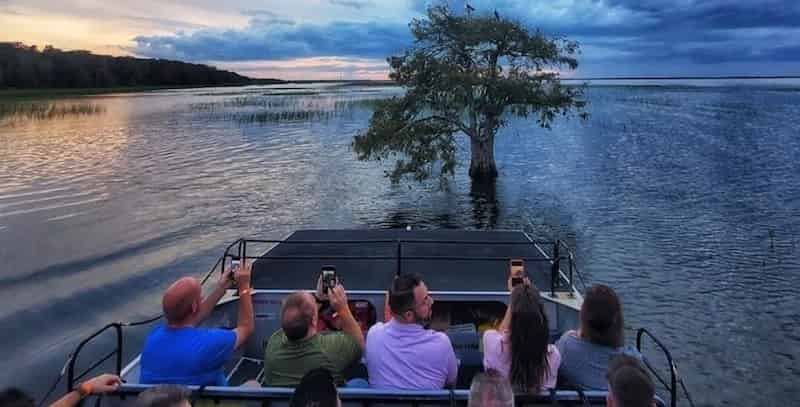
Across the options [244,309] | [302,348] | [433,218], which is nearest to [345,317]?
[302,348]

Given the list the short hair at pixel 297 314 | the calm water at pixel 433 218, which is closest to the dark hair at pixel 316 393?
the short hair at pixel 297 314

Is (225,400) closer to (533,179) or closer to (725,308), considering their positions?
(725,308)

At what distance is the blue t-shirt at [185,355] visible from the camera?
5352mm

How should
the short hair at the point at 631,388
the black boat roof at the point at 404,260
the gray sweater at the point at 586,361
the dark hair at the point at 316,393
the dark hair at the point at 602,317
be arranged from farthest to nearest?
the black boat roof at the point at 404,260 → the gray sweater at the point at 586,361 → the dark hair at the point at 602,317 → the short hair at the point at 631,388 → the dark hair at the point at 316,393

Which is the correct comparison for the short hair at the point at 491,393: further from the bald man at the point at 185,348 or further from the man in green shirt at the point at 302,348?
the bald man at the point at 185,348

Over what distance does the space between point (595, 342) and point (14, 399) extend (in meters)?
4.27

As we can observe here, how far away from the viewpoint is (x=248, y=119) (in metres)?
73.4

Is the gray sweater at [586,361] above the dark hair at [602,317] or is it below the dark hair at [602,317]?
below

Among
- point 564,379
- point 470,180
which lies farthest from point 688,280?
point 470,180

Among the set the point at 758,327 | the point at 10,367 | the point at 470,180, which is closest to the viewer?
the point at 10,367

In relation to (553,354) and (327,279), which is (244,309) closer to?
(327,279)

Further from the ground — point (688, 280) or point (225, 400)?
point (225, 400)

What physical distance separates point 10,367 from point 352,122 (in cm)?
6259

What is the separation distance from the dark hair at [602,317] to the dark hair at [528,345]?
47 cm
